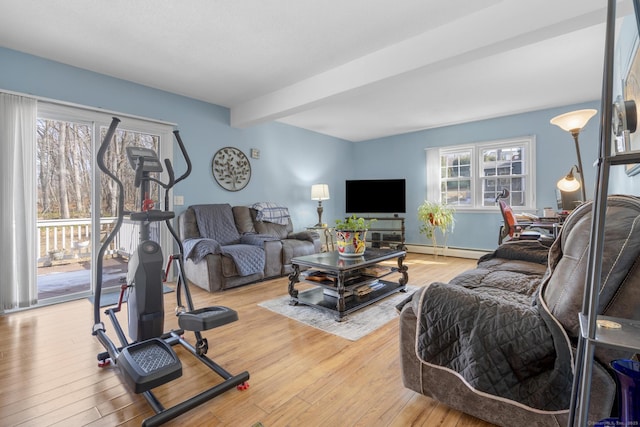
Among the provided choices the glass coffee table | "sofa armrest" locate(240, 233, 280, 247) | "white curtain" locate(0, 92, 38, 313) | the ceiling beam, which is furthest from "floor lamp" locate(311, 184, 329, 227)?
"white curtain" locate(0, 92, 38, 313)

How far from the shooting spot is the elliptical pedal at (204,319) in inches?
65.6

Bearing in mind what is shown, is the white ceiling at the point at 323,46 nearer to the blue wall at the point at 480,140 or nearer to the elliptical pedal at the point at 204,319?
the blue wall at the point at 480,140

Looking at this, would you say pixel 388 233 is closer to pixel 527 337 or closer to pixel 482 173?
pixel 482 173

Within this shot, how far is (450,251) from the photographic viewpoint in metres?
5.70

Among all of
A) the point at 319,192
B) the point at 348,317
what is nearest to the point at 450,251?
the point at 319,192

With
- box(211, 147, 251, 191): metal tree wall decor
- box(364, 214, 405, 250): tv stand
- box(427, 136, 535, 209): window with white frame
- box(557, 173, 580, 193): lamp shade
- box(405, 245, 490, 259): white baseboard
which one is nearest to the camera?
box(557, 173, 580, 193): lamp shade

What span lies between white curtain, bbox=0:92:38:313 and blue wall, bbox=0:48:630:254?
0.27 m

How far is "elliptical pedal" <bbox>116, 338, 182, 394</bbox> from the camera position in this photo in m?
1.43

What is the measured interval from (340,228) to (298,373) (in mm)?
1533

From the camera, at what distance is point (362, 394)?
1.66 m

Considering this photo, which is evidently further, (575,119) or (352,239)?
(352,239)

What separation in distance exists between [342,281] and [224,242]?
86.3 inches

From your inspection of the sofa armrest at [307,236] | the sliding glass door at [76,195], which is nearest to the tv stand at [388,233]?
the sofa armrest at [307,236]

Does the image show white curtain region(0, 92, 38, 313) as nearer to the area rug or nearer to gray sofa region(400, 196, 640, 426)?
the area rug
